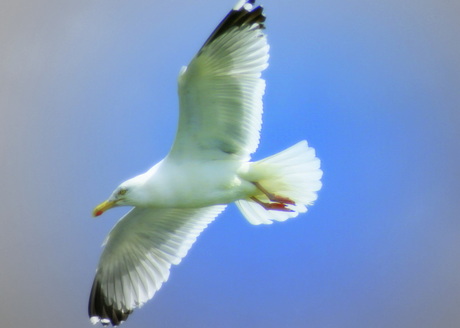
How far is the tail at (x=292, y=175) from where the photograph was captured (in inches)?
229

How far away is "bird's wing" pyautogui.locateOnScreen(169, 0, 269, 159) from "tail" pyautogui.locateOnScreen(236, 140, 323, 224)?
0.22m

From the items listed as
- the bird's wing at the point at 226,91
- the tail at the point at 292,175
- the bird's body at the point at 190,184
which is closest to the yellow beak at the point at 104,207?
the bird's body at the point at 190,184

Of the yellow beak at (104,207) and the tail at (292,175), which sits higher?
the tail at (292,175)

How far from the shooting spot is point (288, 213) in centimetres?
627

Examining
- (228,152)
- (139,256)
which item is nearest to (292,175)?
(228,152)

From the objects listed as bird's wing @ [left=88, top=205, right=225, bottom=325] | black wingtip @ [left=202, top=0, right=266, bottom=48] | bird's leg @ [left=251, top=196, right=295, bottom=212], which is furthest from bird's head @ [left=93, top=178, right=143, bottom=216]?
black wingtip @ [left=202, top=0, right=266, bottom=48]

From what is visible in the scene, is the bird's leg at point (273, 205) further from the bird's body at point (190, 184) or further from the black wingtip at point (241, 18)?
the black wingtip at point (241, 18)

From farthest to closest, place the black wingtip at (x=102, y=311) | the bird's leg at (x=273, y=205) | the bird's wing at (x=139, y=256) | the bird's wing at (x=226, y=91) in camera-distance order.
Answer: the black wingtip at (x=102, y=311), the bird's wing at (x=139, y=256), the bird's leg at (x=273, y=205), the bird's wing at (x=226, y=91)

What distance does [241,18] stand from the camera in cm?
559

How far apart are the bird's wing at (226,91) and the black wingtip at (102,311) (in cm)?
164

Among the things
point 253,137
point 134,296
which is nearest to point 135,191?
point 253,137

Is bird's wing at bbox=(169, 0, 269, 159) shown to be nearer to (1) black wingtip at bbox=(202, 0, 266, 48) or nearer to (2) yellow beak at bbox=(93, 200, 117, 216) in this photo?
(1) black wingtip at bbox=(202, 0, 266, 48)

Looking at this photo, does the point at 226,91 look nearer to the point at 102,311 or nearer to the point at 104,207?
the point at 104,207

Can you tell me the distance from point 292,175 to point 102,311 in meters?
2.06
